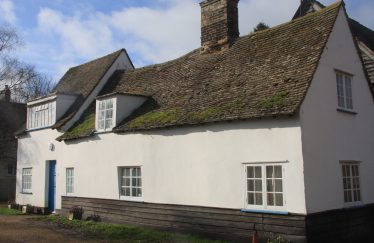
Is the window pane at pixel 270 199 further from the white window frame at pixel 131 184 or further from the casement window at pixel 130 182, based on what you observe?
the casement window at pixel 130 182

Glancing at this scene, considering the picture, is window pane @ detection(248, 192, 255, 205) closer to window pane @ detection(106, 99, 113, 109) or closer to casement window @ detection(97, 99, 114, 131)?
casement window @ detection(97, 99, 114, 131)

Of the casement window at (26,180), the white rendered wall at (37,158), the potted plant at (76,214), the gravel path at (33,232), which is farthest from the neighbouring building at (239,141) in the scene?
the casement window at (26,180)

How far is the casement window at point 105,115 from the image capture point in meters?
16.8

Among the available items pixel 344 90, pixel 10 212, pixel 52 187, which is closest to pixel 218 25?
pixel 344 90

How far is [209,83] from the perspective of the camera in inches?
594

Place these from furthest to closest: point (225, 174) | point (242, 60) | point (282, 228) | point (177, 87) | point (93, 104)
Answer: point (93, 104) < point (177, 87) < point (242, 60) < point (225, 174) < point (282, 228)

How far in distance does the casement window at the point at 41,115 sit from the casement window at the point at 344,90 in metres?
13.4

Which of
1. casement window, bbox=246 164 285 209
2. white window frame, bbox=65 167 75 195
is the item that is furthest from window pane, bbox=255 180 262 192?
white window frame, bbox=65 167 75 195

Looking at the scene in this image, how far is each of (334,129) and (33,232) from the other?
34.6ft

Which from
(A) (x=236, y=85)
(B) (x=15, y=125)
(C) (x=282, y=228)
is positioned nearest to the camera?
(C) (x=282, y=228)

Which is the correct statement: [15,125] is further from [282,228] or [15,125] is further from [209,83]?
[282,228]

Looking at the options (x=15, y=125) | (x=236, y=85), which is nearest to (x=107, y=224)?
(x=236, y=85)

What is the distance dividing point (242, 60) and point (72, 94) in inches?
383

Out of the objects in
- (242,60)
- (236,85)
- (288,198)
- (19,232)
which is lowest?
(19,232)
